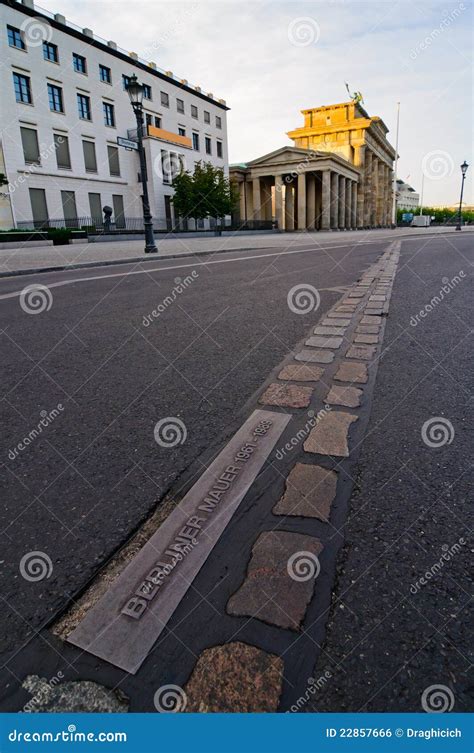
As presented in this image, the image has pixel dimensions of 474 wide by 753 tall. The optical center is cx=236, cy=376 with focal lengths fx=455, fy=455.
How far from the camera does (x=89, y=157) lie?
35.9m

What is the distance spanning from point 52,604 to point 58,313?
5.13m

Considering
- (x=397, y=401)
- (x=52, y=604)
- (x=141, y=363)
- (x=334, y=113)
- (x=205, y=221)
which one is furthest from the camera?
(x=334, y=113)

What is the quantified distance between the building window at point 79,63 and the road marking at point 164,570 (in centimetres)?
4180

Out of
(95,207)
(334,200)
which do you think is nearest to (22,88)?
(95,207)

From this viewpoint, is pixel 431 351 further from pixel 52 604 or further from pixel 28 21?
pixel 28 21

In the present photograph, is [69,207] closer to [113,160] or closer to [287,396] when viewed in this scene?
[113,160]

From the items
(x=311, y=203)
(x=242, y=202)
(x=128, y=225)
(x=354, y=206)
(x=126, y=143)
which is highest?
(x=126, y=143)

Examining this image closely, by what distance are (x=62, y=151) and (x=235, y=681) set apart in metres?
38.8

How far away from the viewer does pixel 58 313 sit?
19.6 ft

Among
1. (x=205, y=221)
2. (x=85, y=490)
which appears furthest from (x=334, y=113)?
(x=85, y=490)

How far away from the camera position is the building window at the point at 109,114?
37156mm

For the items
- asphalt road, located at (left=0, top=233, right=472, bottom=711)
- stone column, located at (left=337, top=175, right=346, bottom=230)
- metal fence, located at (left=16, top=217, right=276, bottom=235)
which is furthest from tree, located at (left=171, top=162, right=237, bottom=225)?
asphalt road, located at (left=0, top=233, right=472, bottom=711)

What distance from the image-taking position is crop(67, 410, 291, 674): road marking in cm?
128

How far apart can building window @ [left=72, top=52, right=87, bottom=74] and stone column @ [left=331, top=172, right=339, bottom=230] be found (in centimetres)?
3475
